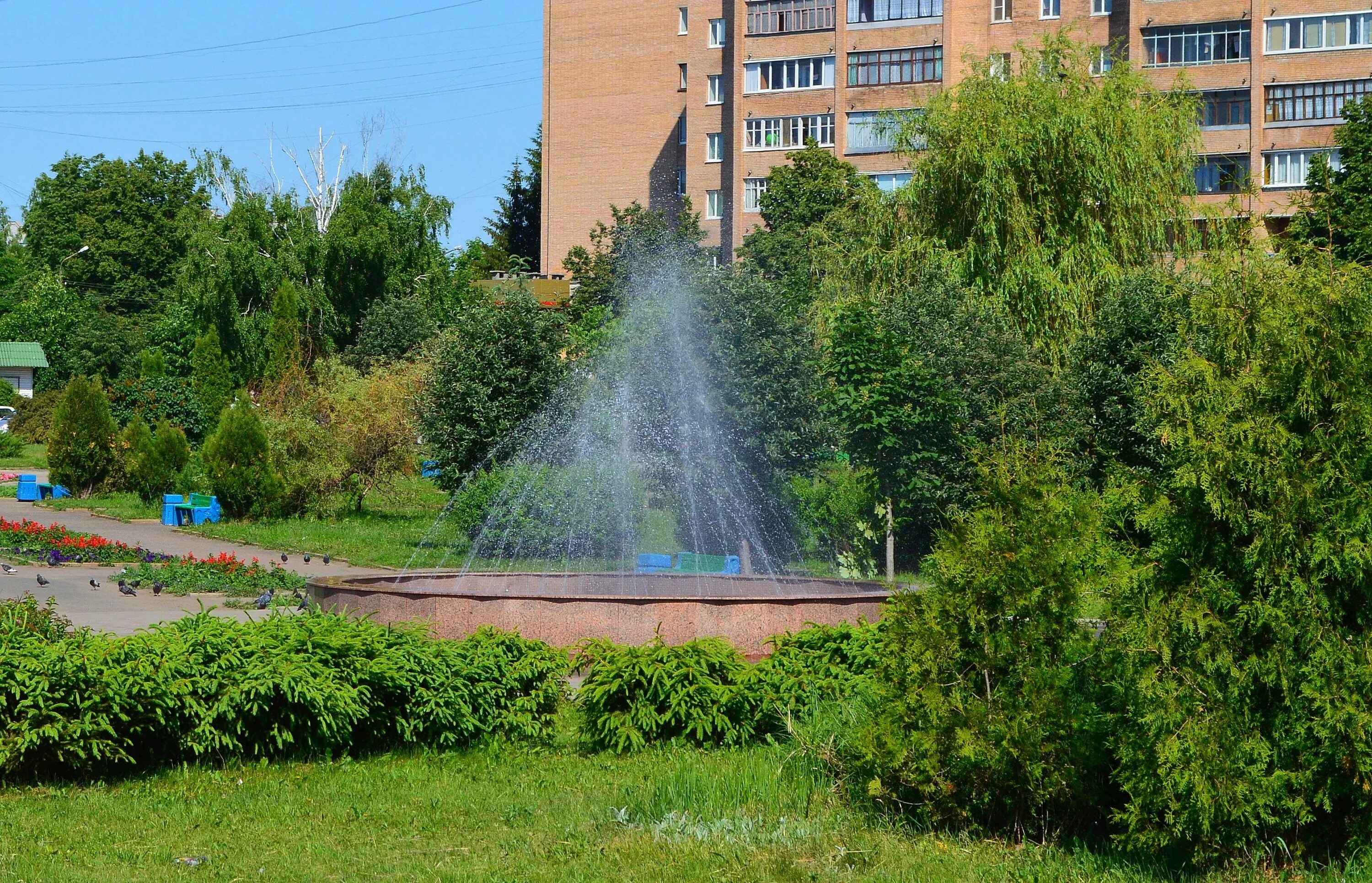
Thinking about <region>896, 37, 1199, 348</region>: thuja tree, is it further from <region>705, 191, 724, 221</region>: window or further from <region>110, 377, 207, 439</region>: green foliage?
<region>705, 191, 724, 221</region>: window

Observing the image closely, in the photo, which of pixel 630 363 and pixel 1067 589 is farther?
pixel 630 363

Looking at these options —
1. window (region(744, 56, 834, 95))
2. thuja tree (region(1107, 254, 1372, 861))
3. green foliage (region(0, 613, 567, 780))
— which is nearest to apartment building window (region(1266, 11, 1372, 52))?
window (region(744, 56, 834, 95))

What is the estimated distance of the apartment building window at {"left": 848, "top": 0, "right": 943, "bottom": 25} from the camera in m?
49.8

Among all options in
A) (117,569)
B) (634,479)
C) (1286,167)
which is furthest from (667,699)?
(1286,167)

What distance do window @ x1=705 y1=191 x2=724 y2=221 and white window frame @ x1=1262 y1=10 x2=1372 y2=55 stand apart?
22.2m

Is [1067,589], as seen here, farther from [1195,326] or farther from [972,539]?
[1195,326]

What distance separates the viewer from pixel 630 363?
2100 centimetres

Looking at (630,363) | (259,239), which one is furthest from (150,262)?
(630,363)

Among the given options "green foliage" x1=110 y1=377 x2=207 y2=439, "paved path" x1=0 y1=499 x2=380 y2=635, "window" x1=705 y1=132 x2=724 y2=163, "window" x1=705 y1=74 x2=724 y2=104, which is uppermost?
"window" x1=705 y1=74 x2=724 y2=104

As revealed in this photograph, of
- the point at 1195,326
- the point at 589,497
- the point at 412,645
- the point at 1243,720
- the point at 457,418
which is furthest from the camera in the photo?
the point at 457,418

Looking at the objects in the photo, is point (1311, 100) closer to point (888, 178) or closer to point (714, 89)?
point (888, 178)

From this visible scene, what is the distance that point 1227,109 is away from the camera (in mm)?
46625

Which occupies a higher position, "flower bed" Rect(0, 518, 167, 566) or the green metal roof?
the green metal roof

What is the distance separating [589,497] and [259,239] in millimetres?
31056
